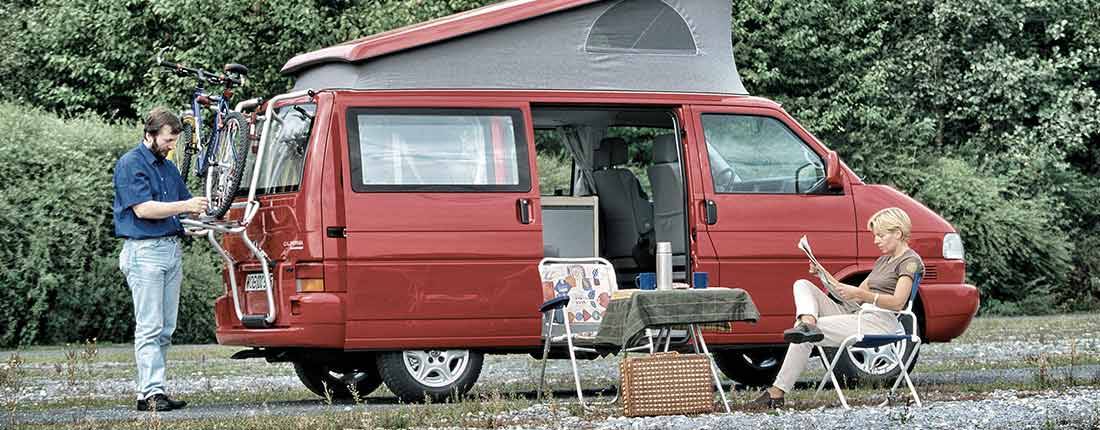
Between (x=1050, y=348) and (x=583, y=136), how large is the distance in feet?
19.6

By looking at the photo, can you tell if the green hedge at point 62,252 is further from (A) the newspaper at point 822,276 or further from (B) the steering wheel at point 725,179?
(A) the newspaper at point 822,276

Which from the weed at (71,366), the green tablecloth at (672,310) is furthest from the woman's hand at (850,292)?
the weed at (71,366)

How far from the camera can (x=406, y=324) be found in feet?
35.3

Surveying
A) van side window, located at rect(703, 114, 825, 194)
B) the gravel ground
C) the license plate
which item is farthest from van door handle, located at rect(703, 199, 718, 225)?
the license plate

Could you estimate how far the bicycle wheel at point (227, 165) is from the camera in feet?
35.2

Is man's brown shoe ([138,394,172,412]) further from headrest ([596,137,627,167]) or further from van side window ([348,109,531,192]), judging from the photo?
headrest ([596,137,627,167])

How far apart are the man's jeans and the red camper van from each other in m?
0.47

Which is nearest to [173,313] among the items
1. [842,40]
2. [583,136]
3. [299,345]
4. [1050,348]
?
[299,345]

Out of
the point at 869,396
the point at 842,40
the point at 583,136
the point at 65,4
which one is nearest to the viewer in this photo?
the point at 869,396

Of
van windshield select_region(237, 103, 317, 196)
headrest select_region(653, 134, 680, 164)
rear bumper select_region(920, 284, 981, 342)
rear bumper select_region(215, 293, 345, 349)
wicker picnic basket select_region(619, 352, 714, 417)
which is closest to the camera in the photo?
wicker picnic basket select_region(619, 352, 714, 417)

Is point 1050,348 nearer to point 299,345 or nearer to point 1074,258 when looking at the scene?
point 299,345

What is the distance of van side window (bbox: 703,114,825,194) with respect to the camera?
38.3 ft

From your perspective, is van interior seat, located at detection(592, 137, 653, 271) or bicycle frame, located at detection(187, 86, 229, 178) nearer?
bicycle frame, located at detection(187, 86, 229, 178)

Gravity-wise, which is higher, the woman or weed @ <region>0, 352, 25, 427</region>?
the woman
